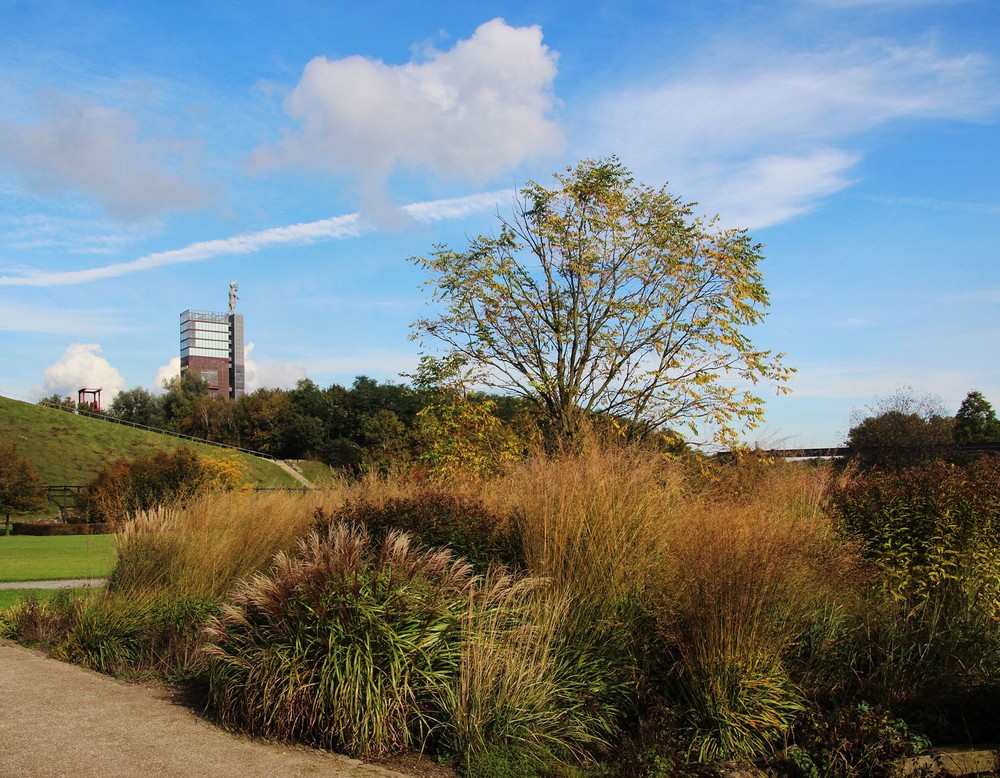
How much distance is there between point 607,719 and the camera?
5258mm

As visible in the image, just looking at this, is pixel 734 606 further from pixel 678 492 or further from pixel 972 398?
pixel 972 398

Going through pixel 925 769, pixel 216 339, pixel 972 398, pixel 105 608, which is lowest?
pixel 925 769

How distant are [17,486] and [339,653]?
1257 inches

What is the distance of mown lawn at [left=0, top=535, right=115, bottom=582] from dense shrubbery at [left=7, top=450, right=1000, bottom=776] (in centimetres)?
428

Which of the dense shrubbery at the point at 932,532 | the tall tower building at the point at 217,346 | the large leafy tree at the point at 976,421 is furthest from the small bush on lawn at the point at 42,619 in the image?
the tall tower building at the point at 217,346

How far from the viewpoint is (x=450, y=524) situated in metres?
7.27

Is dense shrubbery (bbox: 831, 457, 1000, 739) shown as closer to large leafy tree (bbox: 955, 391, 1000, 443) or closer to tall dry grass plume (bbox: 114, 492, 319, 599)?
tall dry grass plume (bbox: 114, 492, 319, 599)

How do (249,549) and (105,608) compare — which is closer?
(105,608)

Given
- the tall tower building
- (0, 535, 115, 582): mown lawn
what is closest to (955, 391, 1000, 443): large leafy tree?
(0, 535, 115, 582): mown lawn

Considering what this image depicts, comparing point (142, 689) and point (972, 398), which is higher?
point (972, 398)

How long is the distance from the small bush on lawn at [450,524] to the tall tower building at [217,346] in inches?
5917

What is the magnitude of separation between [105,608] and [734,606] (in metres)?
5.78

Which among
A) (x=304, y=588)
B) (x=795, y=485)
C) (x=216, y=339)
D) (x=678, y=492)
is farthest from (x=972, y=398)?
(x=216, y=339)

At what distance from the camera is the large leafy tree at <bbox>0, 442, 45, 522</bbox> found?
31422 millimetres
